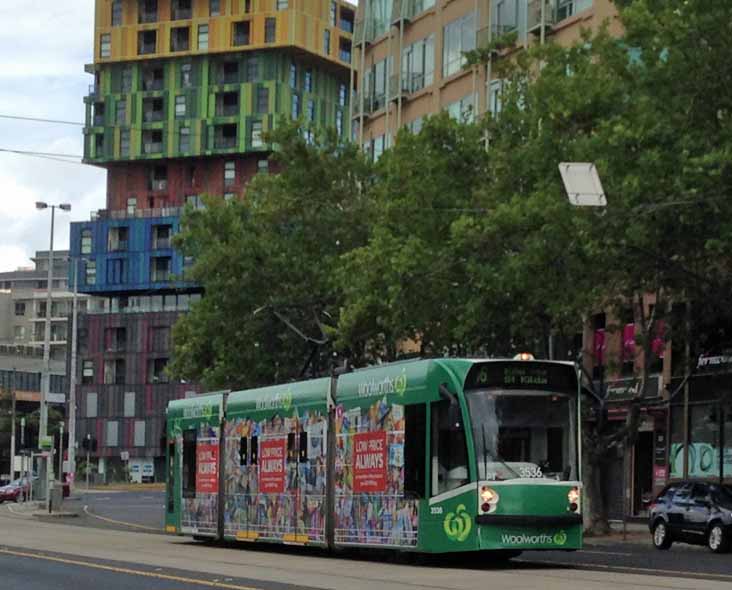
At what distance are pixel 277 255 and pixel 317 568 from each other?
27.0 meters

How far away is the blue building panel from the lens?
471ft

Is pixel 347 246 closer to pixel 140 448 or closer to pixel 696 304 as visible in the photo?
pixel 696 304

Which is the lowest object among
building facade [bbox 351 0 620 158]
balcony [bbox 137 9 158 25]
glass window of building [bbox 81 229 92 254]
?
building facade [bbox 351 0 620 158]

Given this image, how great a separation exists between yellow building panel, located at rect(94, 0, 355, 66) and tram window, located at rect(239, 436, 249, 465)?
10747 centimetres

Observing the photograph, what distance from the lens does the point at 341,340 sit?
150 feet

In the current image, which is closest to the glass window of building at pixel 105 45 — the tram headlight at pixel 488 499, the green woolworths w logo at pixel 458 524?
the green woolworths w logo at pixel 458 524

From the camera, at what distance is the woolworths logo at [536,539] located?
24594 millimetres

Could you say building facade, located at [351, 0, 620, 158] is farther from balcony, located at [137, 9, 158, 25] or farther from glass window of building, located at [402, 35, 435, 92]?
balcony, located at [137, 9, 158, 25]

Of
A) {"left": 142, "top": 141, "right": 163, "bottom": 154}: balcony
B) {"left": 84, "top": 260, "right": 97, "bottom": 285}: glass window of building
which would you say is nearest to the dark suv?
{"left": 142, "top": 141, "right": 163, "bottom": 154}: balcony

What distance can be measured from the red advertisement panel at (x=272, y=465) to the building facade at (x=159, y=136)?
354 ft

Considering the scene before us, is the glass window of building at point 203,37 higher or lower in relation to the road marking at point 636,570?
higher

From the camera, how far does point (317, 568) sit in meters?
25.5

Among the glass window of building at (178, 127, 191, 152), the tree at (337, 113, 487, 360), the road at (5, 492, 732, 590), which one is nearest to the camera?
the road at (5, 492, 732, 590)

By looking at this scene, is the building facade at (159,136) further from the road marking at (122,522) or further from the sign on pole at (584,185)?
the sign on pole at (584,185)
